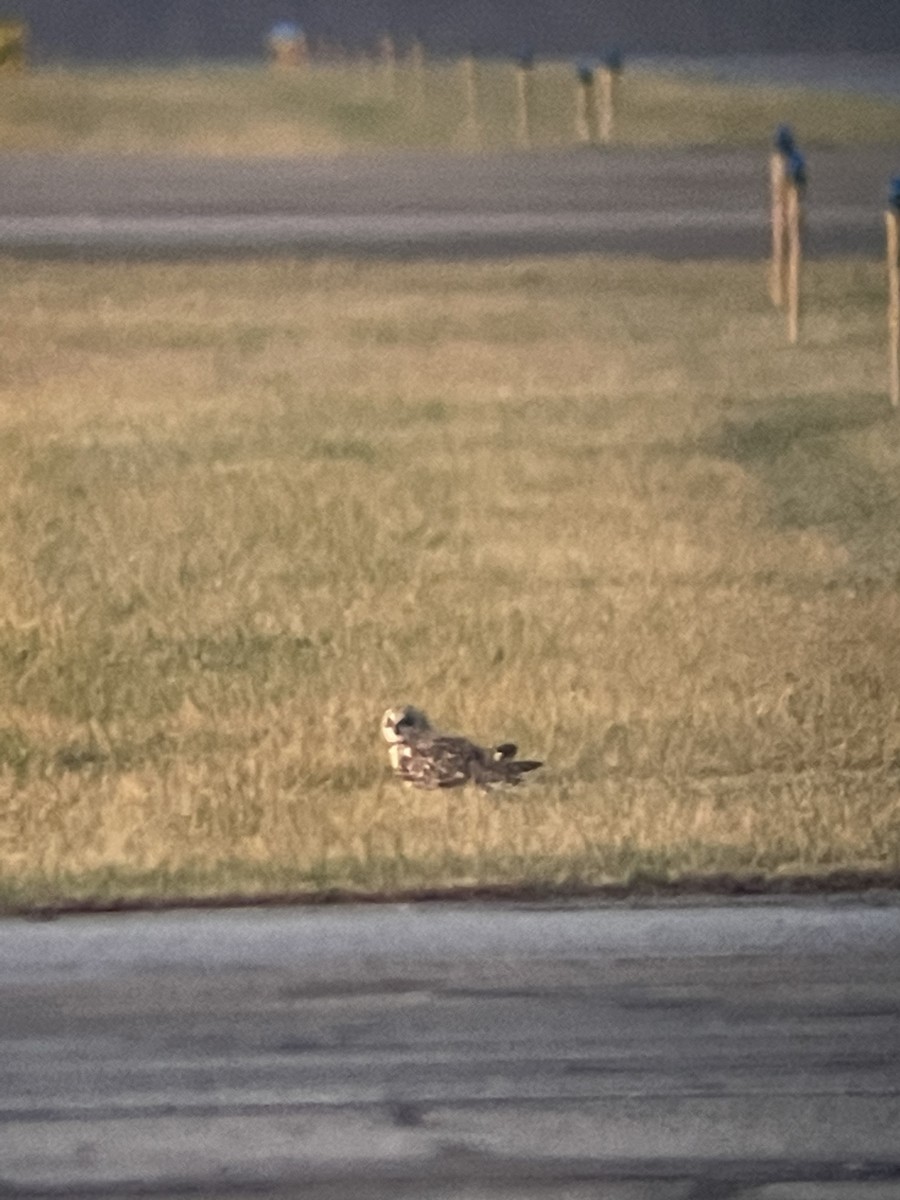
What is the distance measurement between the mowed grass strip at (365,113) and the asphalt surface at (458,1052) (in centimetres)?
2487

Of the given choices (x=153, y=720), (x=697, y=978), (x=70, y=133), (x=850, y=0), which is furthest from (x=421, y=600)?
(x=850, y=0)

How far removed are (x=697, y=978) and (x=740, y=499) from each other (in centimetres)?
659

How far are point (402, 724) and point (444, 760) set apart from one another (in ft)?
0.91

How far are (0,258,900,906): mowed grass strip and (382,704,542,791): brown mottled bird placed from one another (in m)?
0.07

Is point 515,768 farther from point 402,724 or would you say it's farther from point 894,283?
point 894,283

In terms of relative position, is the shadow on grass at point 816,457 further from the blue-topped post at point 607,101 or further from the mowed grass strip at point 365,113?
the blue-topped post at point 607,101

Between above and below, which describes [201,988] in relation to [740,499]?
above

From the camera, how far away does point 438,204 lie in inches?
982

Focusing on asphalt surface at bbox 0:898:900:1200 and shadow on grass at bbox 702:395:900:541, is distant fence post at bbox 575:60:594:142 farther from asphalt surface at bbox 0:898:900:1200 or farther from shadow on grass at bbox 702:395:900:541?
asphalt surface at bbox 0:898:900:1200

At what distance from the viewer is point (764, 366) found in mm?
15961

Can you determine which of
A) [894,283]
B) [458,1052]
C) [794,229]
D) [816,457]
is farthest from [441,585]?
[794,229]

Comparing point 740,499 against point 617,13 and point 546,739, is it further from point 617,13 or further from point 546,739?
point 617,13

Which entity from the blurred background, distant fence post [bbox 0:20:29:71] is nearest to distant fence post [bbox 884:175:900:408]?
distant fence post [bbox 0:20:29:71]

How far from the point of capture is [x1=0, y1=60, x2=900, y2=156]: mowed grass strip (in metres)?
32.3
